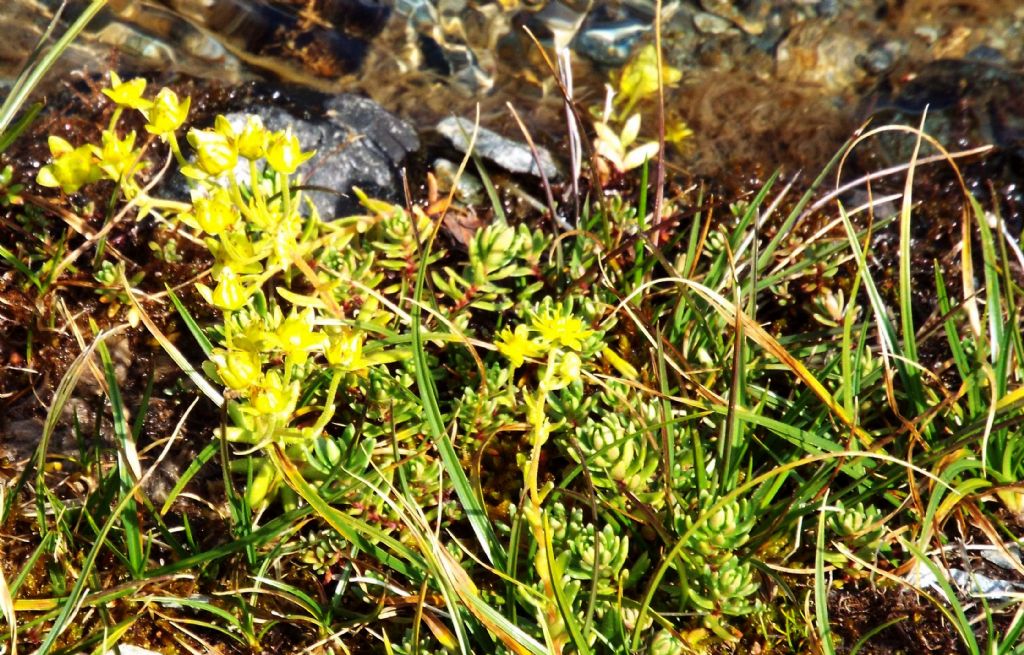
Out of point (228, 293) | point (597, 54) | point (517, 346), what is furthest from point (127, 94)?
point (597, 54)

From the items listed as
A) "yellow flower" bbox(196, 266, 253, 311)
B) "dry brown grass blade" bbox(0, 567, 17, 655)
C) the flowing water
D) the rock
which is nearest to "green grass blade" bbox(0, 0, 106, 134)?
"yellow flower" bbox(196, 266, 253, 311)

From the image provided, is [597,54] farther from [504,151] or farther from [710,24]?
[504,151]

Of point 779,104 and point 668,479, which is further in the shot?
point 779,104

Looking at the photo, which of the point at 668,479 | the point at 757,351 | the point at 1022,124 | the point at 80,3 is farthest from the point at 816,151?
the point at 80,3

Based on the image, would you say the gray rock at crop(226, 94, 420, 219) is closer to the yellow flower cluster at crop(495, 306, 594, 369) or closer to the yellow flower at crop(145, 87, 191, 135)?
the yellow flower at crop(145, 87, 191, 135)

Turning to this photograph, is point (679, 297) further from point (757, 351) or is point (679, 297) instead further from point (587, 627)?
point (587, 627)

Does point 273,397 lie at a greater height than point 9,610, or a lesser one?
greater

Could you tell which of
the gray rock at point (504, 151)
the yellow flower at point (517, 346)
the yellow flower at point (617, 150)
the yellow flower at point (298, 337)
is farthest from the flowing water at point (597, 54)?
the yellow flower at point (298, 337)
